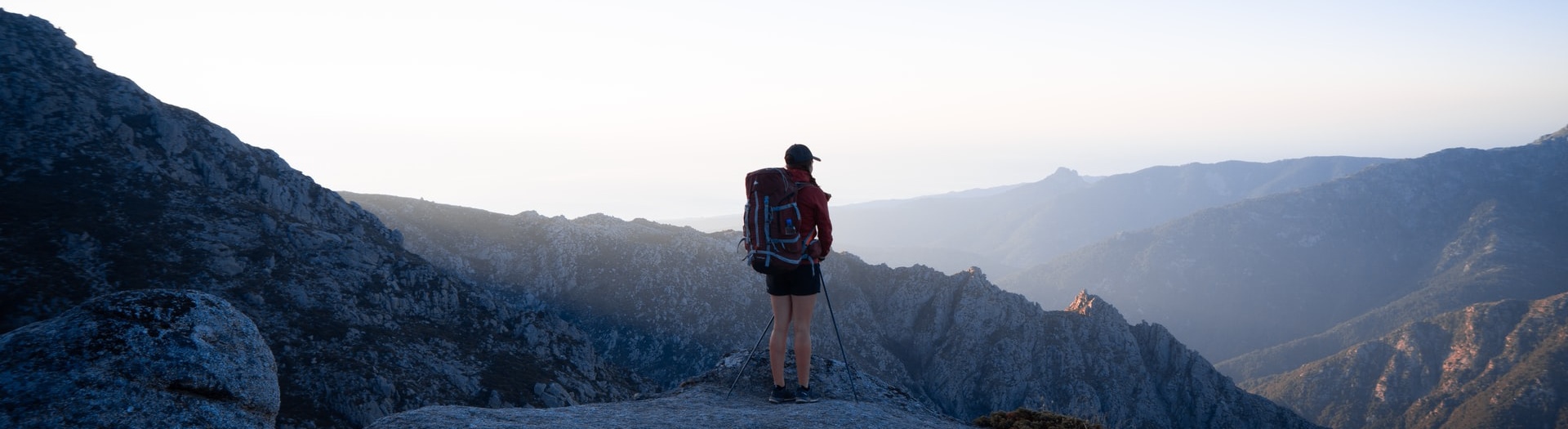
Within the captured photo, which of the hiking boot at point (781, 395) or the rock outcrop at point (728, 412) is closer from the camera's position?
the rock outcrop at point (728, 412)

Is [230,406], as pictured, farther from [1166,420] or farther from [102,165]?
[1166,420]

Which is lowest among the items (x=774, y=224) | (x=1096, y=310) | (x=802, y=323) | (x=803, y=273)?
(x=1096, y=310)

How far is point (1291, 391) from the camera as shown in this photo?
520ft

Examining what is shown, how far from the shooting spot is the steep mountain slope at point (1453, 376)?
139625mm

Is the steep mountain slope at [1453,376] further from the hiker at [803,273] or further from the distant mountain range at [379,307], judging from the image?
Result: the hiker at [803,273]

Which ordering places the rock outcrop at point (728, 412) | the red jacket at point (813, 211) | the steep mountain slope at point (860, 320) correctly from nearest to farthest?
the rock outcrop at point (728, 412)
the red jacket at point (813, 211)
the steep mountain slope at point (860, 320)

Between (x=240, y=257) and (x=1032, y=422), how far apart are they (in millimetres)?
35110

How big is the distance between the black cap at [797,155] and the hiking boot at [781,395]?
363 centimetres

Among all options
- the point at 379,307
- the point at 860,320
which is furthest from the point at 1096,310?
the point at 379,307

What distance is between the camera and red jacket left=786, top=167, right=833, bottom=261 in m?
10.5

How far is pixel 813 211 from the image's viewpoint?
34.6 ft

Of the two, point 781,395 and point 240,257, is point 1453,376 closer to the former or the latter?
point 781,395

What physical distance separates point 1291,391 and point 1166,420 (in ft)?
350

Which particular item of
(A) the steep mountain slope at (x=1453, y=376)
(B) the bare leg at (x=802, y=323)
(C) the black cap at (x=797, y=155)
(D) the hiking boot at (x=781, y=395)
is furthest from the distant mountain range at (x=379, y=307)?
(A) the steep mountain slope at (x=1453, y=376)
